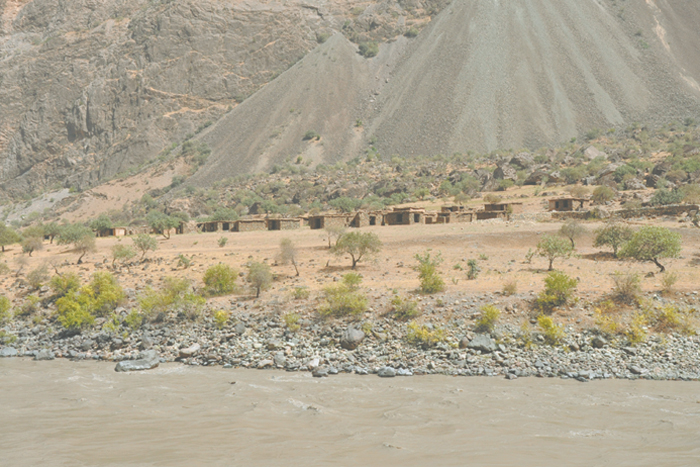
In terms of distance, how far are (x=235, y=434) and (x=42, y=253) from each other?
2380 cm

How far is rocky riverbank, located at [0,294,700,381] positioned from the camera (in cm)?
1216

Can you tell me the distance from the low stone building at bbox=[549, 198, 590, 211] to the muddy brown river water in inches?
892

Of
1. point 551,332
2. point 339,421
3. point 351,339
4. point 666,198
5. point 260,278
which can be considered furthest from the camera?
point 666,198

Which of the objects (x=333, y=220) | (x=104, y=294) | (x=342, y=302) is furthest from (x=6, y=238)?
(x=342, y=302)

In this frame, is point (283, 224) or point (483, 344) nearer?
Result: point (483, 344)

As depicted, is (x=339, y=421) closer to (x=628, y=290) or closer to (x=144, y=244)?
(x=628, y=290)

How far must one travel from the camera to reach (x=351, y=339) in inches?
542

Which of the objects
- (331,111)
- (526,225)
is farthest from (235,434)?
(331,111)

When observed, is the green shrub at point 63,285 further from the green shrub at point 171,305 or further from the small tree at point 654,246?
the small tree at point 654,246

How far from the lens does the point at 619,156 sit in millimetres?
47781

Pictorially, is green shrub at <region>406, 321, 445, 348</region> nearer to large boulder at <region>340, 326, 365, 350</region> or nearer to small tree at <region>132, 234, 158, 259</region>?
large boulder at <region>340, 326, 365, 350</region>

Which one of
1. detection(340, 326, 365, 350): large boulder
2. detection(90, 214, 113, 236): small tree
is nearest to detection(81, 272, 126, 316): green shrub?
detection(340, 326, 365, 350): large boulder

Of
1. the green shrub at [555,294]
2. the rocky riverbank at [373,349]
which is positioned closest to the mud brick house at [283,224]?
the rocky riverbank at [373,349]

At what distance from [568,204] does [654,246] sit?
1502 cm
